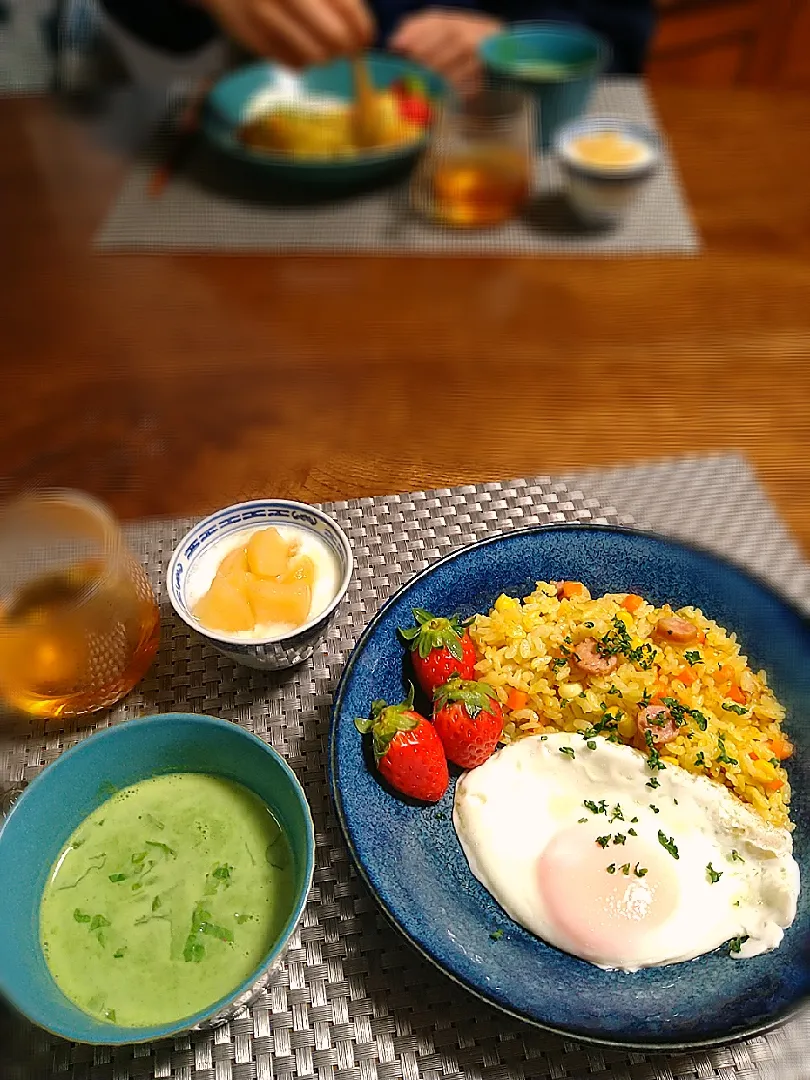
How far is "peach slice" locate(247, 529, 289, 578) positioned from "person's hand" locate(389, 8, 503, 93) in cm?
168

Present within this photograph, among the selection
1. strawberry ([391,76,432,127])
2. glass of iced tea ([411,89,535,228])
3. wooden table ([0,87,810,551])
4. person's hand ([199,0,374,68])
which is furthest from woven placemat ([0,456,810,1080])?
person's hand ([199,0,374,68])

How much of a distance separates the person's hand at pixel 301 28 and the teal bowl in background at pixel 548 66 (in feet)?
1.20

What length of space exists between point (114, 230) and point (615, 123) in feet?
4.11

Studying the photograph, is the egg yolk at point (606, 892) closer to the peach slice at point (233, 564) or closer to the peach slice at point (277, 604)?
the peach slice at point (277, 604)

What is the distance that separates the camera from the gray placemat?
73.3 inches

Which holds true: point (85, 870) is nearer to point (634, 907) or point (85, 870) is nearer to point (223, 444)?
point (634, 907)

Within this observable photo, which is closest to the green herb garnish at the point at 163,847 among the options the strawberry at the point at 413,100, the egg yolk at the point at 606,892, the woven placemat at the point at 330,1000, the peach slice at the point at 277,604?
the woven placemat at the point at 330,1000

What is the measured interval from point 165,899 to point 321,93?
2074 millimetres

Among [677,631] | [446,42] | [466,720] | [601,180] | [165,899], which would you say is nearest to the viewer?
[165,899]

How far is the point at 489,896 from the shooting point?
91 cm

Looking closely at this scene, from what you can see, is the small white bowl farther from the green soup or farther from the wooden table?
the green soup

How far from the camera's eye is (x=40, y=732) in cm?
107

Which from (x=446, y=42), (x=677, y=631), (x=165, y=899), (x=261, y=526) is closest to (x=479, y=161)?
(x=446, y=42)

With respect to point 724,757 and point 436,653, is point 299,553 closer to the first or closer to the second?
point 436,653
